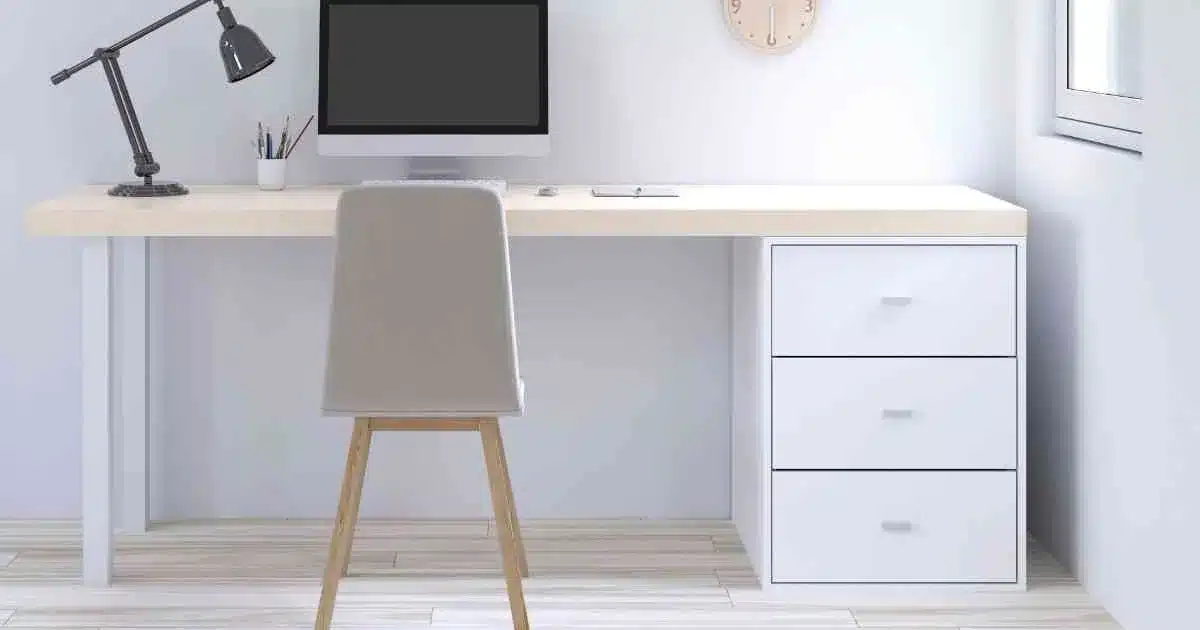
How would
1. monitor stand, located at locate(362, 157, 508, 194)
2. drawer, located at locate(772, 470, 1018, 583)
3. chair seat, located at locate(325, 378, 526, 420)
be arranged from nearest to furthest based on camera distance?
chair seat, located at locate(325, 378, 526, 420) → drawer, located at locate(772, 470, 1018, 583) → monitor stand, located at locate(362, 157, 508, 194)

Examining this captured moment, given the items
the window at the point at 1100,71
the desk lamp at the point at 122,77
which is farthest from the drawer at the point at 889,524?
the desk lamp at the point at 122,77

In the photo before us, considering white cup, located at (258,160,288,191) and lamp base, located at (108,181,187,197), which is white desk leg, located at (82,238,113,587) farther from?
white cup, located at (258,160,288,191)

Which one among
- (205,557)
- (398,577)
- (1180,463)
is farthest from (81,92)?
(1180,463)

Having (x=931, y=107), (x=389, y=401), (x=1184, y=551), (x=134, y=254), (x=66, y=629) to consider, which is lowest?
(x=66, y=629)

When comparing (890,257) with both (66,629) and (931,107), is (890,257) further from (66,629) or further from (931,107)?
(66,629)

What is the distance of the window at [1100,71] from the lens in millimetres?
3072

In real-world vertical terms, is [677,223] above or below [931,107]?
below

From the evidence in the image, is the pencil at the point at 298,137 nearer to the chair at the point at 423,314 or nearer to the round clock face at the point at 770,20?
the chair at the point at 423,314

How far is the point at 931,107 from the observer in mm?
3686

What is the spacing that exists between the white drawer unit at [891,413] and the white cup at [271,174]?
1.09 meters

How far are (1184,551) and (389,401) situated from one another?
1.38m

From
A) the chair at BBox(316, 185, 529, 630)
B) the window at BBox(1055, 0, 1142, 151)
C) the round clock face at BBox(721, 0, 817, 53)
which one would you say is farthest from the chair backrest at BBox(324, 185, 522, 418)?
the window at BBox(1055, 0, 1142, 151)

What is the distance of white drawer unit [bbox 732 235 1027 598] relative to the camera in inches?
122

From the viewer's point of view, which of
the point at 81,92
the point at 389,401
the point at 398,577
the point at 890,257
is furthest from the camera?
the point at 81,92
